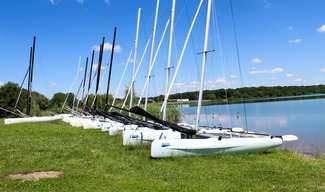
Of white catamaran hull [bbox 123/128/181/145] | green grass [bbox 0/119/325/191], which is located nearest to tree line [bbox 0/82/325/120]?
white catamaran hull [bbox 123/128/181/145]

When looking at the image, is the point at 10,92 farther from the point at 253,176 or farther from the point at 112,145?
the point at 253,176

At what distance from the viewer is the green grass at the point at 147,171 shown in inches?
232

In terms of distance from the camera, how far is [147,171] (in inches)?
289

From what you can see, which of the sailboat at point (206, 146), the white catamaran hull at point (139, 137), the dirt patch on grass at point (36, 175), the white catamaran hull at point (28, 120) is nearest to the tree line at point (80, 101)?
the white catamaran hull at point (28, 120)

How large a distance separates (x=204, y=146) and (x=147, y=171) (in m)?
2.73

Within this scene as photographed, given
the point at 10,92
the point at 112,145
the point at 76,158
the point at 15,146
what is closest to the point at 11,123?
the point at 15,146

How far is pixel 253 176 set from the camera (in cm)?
688

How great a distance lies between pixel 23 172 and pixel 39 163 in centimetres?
119

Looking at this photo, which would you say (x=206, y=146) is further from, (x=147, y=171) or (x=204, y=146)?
(x=147, y=171)

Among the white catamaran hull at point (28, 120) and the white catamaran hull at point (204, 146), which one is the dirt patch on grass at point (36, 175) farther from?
the white catamaran hull at point (28, 120)

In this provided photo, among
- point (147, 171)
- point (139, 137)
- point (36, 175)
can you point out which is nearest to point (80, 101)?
point (139, 137)

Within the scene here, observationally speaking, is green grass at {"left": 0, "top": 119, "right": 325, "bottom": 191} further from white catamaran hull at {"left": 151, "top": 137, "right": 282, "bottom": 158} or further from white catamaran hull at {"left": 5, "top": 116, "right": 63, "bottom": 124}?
white catamaran hull at {"left": 5, "top": 116, "right": 63, "bottom": 124}

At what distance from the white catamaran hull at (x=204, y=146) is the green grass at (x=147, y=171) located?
257 millimetres

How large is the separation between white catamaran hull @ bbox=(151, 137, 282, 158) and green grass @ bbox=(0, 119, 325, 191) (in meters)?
0.26
